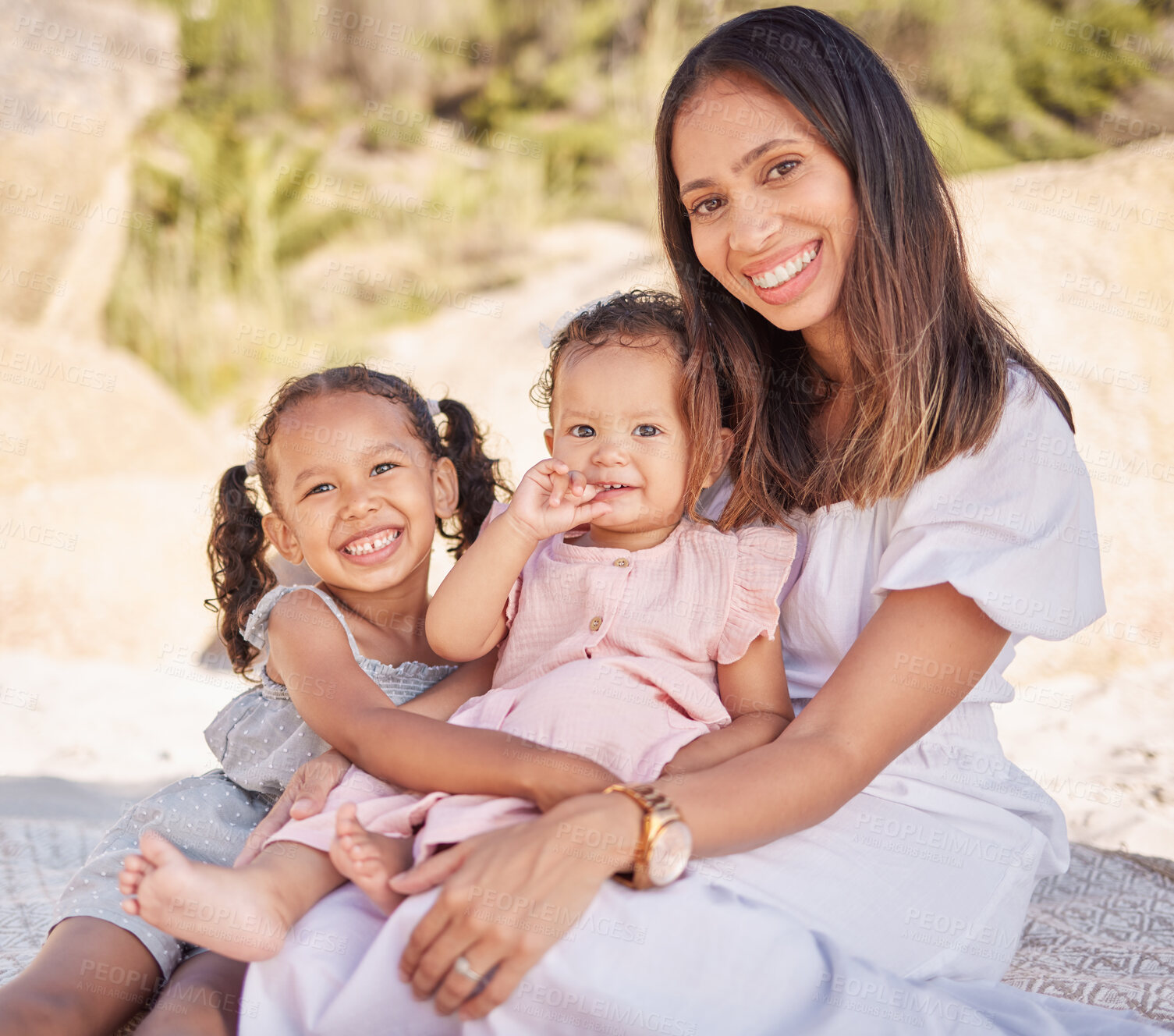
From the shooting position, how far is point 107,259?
8.35 m

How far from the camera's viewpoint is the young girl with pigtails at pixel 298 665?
198 centimetres

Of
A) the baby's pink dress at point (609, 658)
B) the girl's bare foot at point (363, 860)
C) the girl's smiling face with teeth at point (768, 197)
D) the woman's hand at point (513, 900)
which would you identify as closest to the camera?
the woman's hand at point (513, 900)

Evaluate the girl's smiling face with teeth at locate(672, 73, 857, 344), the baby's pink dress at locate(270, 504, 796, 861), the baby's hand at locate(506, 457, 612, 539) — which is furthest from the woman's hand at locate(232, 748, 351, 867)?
the girl's smiling face with teeth at locate(672, 73, 857, 344)

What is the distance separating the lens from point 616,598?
218cm

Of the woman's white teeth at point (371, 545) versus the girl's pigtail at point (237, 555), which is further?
the girl's pigtail at point (237, 555)

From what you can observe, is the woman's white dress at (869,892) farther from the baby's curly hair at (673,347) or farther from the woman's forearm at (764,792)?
the baby's curly hair at (673,347)

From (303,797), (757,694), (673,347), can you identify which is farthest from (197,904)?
(673,347)

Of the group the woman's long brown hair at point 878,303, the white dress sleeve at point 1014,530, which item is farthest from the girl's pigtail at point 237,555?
the white dress sleeve at point 1014,530

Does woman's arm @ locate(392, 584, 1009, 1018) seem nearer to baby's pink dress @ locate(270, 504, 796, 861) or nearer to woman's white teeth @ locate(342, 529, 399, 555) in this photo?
baby's pink dress @ locate(270, 504, 796, 861)

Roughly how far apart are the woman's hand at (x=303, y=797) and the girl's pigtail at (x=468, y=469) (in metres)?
0.82

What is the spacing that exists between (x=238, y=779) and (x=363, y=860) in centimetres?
84

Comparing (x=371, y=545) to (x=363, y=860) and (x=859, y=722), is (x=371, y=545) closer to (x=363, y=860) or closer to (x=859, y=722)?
(x=363, y=860)

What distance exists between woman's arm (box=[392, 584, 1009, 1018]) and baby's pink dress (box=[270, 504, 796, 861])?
5.9 inches

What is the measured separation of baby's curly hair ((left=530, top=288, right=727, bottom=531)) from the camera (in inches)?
88.5
